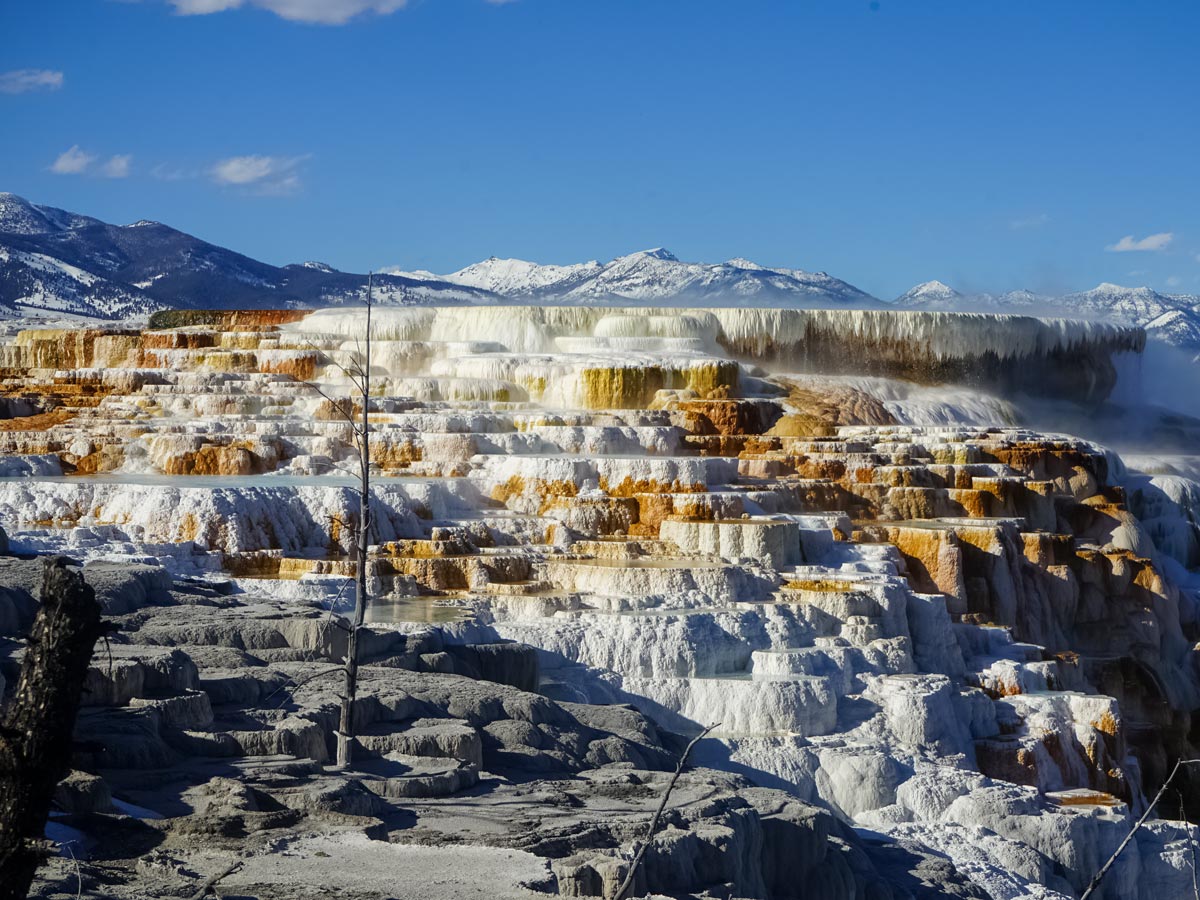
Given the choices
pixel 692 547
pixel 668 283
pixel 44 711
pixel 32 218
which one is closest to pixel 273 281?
pixel 32 218

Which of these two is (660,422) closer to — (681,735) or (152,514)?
(152,514)

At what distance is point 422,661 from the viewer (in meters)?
12.6

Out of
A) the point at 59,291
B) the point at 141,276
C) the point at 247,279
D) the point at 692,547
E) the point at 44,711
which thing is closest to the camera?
the point at 44,711

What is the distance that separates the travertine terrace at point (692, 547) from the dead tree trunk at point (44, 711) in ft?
10.9

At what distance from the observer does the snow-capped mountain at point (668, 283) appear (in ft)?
318

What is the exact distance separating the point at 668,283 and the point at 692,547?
8319 cm

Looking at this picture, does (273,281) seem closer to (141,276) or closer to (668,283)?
(141,276)

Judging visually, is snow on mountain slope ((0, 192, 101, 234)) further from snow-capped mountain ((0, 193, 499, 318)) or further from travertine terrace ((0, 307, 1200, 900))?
travertine terrace ((0, 307, 1200, 900))

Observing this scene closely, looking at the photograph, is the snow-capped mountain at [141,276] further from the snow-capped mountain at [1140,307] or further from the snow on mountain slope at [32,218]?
the snow-capped mountain at [1140,307]

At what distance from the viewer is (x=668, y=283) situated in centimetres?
10031

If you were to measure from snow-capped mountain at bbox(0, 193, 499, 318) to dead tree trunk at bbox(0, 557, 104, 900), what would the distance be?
3393 inches

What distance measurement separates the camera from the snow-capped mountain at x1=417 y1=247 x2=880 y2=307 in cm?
9688

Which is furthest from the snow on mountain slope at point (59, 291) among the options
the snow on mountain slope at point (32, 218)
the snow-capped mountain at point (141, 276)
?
the snow on mountain slope at point (32, 218)

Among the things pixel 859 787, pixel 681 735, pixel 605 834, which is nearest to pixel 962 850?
pixel 859 787
